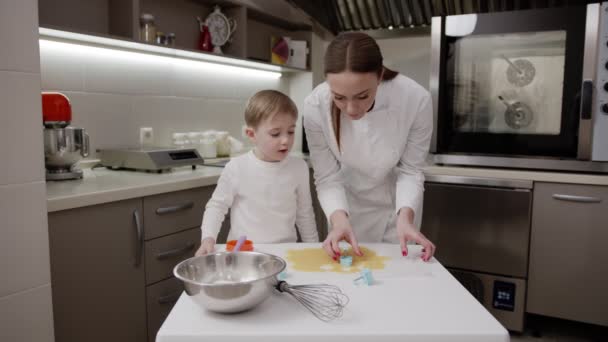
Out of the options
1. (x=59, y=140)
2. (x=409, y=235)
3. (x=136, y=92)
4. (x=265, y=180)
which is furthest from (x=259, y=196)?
(x=136, y=92)

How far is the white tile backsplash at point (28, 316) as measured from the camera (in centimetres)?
123

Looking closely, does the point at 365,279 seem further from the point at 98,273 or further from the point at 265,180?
the point at 98,273

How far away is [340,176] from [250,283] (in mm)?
856

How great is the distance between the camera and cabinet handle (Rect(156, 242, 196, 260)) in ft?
5.80

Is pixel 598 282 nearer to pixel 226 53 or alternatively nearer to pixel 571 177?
pixel 571 177

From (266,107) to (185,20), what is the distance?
1427 millimetres

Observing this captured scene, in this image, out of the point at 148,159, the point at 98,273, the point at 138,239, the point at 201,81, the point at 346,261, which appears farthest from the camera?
the point at 201,81

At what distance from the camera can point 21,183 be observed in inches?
48.1

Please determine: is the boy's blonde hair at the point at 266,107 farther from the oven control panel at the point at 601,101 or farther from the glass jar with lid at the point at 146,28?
the oven control panel at the point at 601,101

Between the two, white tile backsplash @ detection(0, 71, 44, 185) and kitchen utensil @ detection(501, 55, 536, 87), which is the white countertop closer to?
white tile backsplash @ detection(0, 71, 44, 185)

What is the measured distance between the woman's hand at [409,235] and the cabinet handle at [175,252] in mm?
958

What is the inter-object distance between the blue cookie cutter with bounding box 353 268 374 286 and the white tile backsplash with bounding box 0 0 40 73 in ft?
3.31

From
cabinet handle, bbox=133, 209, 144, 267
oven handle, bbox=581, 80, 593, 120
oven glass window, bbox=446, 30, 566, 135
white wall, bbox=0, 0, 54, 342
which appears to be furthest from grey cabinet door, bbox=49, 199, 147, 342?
oven handle, bbox=581, 80, 593, 120

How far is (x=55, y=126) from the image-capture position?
172 centimetres
